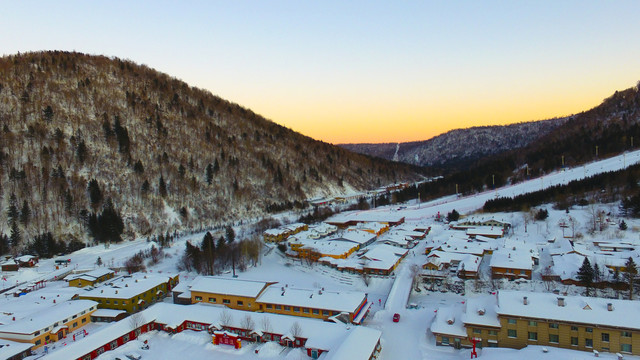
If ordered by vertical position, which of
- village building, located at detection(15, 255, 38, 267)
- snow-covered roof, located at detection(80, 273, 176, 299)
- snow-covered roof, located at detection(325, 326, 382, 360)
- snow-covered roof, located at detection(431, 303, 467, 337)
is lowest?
snow-covered roof, located at detection(431, 303, 467, 337)

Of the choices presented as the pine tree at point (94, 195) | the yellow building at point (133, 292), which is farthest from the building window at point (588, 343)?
the pine tree at point (94, 195)

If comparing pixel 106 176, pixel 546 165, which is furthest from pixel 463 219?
pixel 106 176

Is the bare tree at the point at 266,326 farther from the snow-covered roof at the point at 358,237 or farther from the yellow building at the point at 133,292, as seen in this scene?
the snow-covered roof at the point at 358,237

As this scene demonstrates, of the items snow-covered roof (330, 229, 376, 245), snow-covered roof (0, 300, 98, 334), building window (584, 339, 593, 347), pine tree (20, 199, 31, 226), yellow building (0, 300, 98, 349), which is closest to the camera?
building window (584, 339, 593, 347)

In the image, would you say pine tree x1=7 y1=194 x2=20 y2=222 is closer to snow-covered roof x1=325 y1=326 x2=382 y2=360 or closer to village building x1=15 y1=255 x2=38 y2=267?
village building x1=15 y1=255 x2=38 y2=267

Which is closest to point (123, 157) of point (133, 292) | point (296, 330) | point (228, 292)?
point (133, 292)

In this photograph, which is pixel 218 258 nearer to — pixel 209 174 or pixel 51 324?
pixel 51 324

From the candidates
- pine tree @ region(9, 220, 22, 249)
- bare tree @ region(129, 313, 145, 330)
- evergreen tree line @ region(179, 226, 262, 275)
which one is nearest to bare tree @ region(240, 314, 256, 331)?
bare tree @ region(129, 313, 145, 330)
